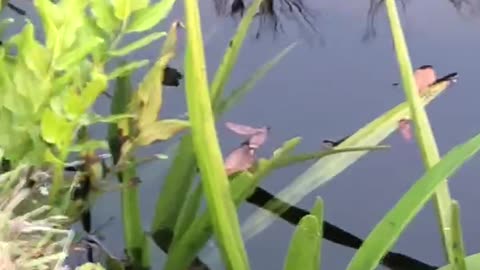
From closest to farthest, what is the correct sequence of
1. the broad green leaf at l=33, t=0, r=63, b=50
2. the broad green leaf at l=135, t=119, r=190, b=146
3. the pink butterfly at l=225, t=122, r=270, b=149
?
the broad green leaf at l=33, t=0, r=63, b=50 < the broad green leaf at l=135, t=119, r=190, b=146 < the pink butterfly at l=225, t=122, r=270, b=149

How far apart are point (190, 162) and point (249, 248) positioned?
133mm

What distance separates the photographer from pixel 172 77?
826 mm

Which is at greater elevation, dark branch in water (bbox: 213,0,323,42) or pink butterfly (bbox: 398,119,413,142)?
dark branch in water (bbox: 213,0,323,42)

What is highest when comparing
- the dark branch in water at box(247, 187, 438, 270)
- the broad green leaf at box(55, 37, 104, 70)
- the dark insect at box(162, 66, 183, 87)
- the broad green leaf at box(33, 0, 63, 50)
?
the broad green leaf at box(33, 0, 63, 50)

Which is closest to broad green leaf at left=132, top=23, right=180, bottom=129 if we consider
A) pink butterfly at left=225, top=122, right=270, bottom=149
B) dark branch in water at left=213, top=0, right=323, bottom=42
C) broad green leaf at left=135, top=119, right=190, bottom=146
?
broad green leaf at left=135, top=119, right=190, bottom=146

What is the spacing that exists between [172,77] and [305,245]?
0.30 meters

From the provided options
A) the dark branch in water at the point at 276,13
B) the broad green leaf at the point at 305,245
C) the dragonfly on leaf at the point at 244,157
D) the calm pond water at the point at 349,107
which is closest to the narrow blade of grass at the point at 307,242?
the broad green leaf at the point at 305,245

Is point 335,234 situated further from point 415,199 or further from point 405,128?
point 415,199

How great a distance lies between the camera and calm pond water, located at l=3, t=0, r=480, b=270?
0.82 meters

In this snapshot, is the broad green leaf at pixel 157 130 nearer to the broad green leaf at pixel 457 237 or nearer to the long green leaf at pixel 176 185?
the long green leaf at pixel 176 185

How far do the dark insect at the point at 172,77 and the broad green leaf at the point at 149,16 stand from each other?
0.80 feet

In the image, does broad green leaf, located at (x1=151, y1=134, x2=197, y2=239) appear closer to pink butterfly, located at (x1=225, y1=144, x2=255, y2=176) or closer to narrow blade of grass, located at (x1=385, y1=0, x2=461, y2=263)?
pink butterfly, located at (x1=225, y1=144, x2=255, y2=176)

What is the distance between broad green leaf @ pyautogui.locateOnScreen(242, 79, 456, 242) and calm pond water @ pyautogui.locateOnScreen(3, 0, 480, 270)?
0.6 inches

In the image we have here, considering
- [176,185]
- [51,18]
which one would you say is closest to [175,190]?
[176,185]
